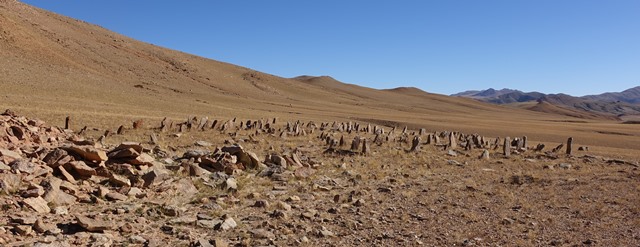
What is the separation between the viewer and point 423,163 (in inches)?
586

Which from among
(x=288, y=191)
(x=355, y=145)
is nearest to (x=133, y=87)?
(x=355, y=145)

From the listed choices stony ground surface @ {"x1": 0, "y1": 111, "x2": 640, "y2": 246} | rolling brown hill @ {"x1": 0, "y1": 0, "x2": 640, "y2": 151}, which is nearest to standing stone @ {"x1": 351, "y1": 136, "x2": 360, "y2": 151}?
stony ground surface @ {"x1": 0, "y1": 111, "x2": 640, "y2": 246}

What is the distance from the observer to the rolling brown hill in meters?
29.0

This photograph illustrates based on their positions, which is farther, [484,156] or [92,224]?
[484,156]

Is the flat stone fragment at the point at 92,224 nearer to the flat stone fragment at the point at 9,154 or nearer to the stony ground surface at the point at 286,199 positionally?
the stony ground surface at the point at 286,199

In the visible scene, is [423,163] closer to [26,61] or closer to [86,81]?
[86,81]

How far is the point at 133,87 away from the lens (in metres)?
45.9

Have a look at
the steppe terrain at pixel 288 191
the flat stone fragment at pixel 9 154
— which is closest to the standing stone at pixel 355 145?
the steppe terrain at pixel 288 191

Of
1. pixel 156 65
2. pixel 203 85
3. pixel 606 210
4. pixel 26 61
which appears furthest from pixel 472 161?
pixel 156 65

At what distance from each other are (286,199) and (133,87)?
133 feet

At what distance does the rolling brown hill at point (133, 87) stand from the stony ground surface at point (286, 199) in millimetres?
9636

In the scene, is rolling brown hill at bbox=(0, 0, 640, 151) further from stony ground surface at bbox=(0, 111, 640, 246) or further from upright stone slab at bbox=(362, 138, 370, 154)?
upright stone slab at bbox=(362, 138, 370, 154)

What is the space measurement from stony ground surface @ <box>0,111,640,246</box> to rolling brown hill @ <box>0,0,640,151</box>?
9636mm

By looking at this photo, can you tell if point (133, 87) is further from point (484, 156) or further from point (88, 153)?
point (88, 153)
